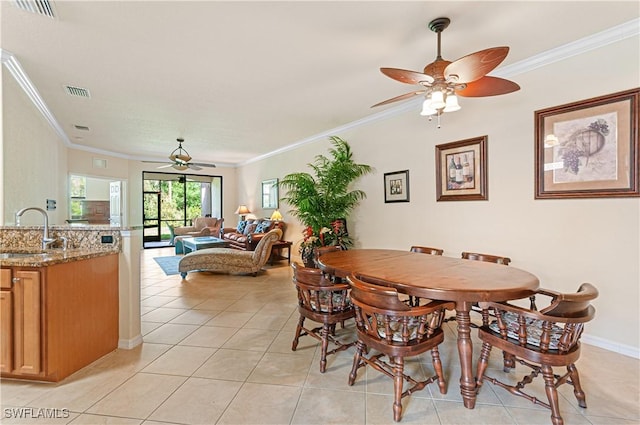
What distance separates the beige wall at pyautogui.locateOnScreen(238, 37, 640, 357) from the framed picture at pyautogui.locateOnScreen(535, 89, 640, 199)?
0.08 metres

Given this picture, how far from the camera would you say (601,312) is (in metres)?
2.49

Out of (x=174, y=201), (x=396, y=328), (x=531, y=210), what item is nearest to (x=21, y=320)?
(x=396, y=328)

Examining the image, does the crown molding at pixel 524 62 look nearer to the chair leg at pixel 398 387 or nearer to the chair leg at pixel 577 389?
the chair leg at pixel 577 389

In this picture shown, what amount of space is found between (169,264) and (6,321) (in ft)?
15.0

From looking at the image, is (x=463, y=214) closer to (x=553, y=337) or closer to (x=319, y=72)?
(x=553, y=337)

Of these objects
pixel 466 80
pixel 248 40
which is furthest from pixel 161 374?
pixel 466 80

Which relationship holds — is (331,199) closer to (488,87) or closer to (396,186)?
(396,186)

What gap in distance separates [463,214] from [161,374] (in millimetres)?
3437

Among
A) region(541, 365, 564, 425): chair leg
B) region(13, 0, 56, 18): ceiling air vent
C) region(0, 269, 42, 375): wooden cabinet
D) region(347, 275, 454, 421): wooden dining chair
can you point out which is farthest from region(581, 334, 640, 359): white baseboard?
region(13, 0, 56, 18): ceiling air vent

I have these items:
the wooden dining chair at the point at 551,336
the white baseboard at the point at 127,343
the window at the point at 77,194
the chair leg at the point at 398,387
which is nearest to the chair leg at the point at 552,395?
the wooden dining chair at the point at 551,336

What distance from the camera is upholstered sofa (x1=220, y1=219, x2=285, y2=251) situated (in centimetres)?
635

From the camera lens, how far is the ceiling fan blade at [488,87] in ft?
6.86

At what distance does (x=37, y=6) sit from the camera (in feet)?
6.70

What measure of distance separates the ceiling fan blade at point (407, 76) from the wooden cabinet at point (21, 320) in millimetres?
2745
